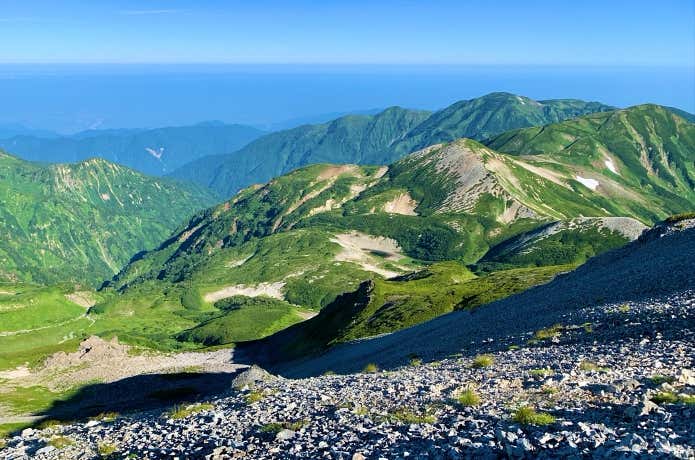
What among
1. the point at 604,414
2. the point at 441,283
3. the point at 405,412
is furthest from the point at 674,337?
the point at 441,283

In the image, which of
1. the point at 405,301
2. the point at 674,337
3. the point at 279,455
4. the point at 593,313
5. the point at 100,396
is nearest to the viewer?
the point at 279,455

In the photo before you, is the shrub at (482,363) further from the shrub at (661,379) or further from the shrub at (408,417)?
the shrub at (661,379)

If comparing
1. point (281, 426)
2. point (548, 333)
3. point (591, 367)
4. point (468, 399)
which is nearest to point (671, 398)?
point (591, 367)

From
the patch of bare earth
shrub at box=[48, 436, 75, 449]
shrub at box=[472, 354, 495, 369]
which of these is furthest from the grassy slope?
shrub at box=[48, 436, 75, 449]

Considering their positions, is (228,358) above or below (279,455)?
below

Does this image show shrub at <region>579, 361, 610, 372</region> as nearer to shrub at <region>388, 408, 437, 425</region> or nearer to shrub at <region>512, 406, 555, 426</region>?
shrub at <region>512, 406, 555, 426</region>

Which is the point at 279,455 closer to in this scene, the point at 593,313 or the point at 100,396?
the point at 593,313

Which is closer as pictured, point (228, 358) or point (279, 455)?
point (279, 455)
